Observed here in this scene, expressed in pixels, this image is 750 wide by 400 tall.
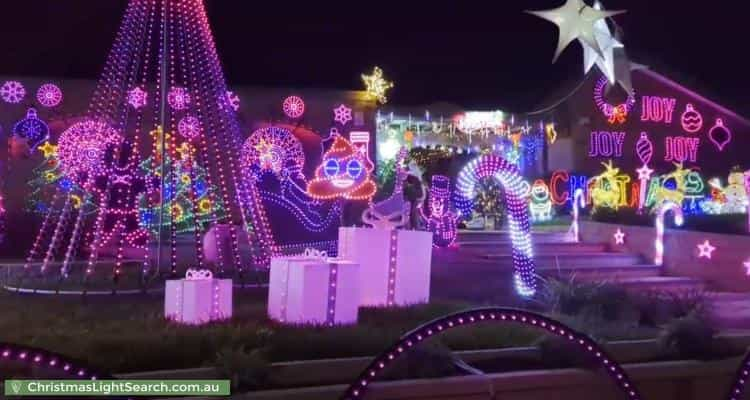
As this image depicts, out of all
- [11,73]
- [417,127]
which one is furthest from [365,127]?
[11,73]

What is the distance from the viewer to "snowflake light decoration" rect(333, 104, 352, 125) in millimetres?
23484

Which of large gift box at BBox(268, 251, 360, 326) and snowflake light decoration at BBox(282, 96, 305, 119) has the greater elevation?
snowflake light decoration at BBox(282, 96, 305, 119)

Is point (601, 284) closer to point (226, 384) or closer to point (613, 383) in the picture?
point (613, 383)

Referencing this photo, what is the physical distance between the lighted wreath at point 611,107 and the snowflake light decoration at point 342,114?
26.6ft

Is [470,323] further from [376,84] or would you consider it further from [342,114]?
[342,114]

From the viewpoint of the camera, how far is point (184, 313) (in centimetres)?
841

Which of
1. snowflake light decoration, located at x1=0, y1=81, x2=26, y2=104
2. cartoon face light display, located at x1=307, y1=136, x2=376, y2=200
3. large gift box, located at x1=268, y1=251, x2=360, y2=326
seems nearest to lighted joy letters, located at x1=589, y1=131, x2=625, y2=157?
cartoon face light display, located at x1=307, y1=136, x2=376, y2=200

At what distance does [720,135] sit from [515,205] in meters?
16.4

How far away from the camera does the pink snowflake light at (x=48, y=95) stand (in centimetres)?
2061

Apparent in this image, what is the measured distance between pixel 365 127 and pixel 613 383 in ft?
59.8

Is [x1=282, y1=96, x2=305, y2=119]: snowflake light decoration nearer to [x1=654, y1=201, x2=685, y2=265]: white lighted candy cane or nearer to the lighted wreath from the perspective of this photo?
the lighted wreath

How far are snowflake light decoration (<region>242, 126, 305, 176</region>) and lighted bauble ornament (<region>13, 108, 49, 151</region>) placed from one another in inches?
204

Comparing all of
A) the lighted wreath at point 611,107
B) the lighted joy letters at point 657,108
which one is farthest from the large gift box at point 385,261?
the lighted joy letters at point 657,108

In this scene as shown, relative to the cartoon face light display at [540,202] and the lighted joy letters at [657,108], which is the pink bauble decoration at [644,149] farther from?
the cartoon face light display at [540,202]
